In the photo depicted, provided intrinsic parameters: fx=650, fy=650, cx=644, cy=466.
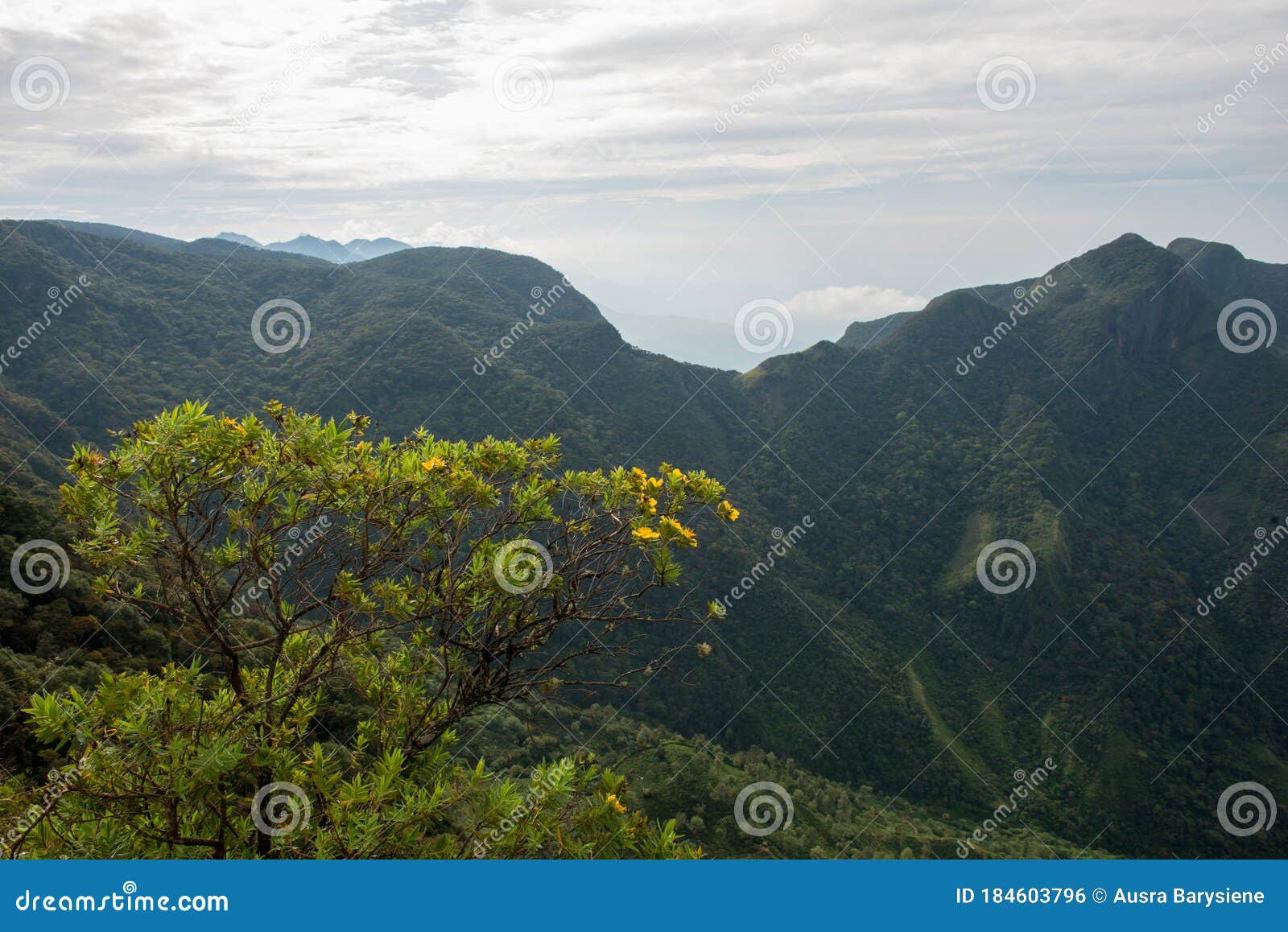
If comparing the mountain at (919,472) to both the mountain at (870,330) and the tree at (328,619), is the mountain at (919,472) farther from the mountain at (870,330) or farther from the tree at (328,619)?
the tree at (328,619)

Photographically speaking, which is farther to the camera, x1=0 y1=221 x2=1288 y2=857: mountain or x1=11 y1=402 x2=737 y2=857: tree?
x1=0 y1=221 x2=1288 y2=857: mountain

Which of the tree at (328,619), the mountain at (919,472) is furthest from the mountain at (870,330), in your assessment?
the tree at (328,619)

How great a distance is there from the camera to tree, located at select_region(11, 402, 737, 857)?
4.14 m

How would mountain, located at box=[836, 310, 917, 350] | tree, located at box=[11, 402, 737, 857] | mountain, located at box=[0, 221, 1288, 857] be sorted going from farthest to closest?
mountain, located at box=[836, 310, 917, 350] < mountain, located at box=[0, 221, 1288, 857] < tree, located at box=[11, 402, 737, 857]

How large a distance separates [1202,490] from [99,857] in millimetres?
90606

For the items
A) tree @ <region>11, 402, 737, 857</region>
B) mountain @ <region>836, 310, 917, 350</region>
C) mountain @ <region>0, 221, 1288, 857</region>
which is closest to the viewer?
tree @ <region>11, 402, 737, 857</region>

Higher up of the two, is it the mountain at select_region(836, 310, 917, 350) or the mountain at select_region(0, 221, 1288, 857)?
the mountain at select_region(836, 310, 917, 350)

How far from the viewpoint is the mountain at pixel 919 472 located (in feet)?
155

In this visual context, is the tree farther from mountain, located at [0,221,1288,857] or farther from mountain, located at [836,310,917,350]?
mountain, located at [836,310,917,350]

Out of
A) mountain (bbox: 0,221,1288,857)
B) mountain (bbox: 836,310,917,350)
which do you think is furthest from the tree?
mountain (bbox: 836,310,917,350)

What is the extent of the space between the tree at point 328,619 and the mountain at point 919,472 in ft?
101

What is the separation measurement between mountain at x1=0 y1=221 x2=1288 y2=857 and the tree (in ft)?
101

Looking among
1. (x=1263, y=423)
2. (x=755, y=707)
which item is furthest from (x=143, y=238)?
(x=1263, y=423)

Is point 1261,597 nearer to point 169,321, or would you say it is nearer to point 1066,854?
point 1066,854
